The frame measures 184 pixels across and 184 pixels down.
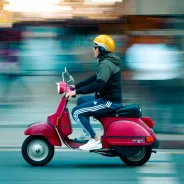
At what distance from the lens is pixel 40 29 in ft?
55.5

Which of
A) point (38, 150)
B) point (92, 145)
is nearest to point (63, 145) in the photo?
point (38, 150)

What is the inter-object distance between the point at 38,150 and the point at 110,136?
905 millimetres

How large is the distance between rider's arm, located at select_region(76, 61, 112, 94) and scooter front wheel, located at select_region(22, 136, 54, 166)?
809 mm

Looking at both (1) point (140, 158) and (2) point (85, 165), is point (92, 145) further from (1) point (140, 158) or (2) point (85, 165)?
(1) point (140, 158)

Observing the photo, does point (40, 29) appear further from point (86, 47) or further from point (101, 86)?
point (101, 86)

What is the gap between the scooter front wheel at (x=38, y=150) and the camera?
849cm

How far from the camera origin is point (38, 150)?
8484 millimetres

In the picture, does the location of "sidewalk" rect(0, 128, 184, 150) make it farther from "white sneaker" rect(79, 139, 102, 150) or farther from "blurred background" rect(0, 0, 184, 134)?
"blurred background" rect(0, 0, 184, 134)

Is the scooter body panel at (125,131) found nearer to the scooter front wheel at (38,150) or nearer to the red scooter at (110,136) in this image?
the red scooter at (110,136)

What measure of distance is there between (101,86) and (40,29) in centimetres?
894

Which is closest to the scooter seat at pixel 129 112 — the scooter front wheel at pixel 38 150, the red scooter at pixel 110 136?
the red scooter at pixel 110 136

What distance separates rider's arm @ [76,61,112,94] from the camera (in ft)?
26.9

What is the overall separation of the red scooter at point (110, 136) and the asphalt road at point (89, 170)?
15 centimetres

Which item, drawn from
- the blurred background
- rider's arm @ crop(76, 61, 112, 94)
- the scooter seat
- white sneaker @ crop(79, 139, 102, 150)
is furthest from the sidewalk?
the blurred background
